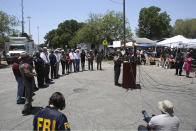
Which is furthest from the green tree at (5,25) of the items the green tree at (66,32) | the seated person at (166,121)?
the green tree at (66,32)

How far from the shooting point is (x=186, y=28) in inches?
2628

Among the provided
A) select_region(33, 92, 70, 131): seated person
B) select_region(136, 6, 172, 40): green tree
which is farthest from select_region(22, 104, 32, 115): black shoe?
select_region(136, 6, 172, 40): green tree

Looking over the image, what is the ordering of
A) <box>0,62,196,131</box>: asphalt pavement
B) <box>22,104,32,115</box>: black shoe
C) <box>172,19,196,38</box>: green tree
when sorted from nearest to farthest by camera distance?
<box>0,62,196,131</box>: asphalt pavement, <box>22,104,32,115</box>: black shoe, <box>172,19,196,38</box>: green tree

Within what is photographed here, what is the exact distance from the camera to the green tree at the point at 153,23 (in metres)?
64.8

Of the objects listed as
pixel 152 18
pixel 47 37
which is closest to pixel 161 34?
pixel 152 18

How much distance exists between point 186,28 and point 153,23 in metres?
13.6

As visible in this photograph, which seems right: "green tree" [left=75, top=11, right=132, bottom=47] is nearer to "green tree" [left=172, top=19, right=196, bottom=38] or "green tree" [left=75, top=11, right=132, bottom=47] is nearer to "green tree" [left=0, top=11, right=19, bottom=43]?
"green tree" [left=0, top=11, right=19, bottom=43]

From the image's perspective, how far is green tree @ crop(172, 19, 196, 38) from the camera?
209 ft

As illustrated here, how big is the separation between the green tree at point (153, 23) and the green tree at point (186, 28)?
3.66m

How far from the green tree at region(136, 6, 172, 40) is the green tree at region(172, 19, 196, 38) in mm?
3656

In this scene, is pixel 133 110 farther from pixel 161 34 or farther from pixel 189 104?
pixel 161 34

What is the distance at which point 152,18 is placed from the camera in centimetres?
6419

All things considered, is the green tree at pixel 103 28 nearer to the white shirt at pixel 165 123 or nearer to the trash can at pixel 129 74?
the trash can at pixel 129 74

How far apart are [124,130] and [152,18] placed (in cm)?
6597
